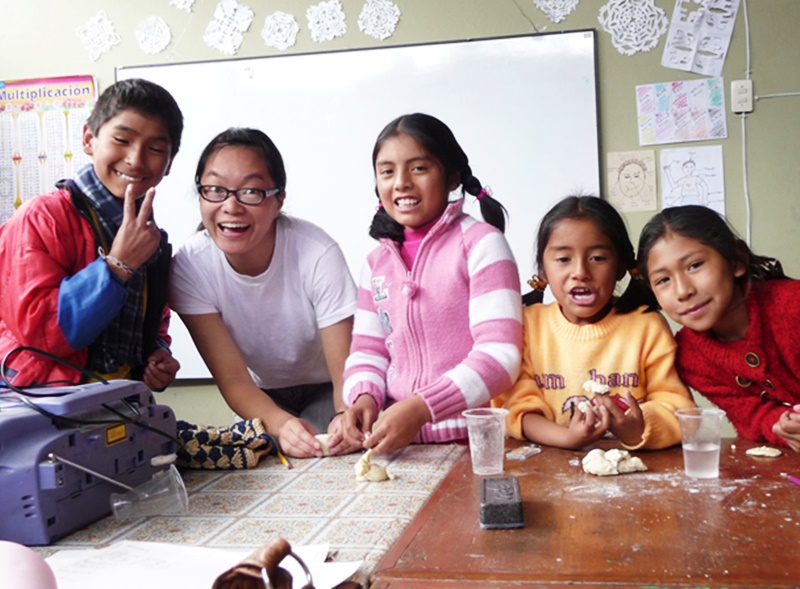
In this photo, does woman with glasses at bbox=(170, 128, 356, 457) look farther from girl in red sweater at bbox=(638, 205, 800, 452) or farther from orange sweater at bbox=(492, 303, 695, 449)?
girl in red sweater at bbox=(638, 205, 800, 452)

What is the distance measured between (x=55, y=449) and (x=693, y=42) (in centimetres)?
303

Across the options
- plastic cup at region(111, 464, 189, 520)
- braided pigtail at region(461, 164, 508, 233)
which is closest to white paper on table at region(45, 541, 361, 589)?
plastic cup at region(111, 464, 189, 520)

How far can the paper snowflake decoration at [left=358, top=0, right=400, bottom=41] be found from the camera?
3.37m

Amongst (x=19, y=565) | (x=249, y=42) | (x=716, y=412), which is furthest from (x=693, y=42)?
(x=19, y=565)

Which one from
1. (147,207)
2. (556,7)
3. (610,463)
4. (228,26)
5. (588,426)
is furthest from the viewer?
(228,26)

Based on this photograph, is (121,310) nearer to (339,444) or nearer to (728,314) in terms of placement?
Result: (339,444)

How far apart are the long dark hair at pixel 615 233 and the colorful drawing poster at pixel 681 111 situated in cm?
179

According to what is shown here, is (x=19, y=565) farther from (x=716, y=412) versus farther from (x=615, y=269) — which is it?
(x=615, y=269)

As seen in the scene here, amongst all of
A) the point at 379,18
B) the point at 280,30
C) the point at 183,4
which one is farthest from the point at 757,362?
the point at 183,4

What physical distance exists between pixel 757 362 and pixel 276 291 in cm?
111

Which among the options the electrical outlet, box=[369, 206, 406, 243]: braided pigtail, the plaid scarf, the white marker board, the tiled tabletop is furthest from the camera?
the white marker board

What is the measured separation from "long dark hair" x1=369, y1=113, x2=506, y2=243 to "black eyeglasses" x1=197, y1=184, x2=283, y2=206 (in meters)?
0.29

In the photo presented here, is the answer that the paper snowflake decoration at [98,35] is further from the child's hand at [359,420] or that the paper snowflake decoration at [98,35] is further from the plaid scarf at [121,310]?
the child's hand at [359,420]

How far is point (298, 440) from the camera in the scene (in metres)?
1.49
